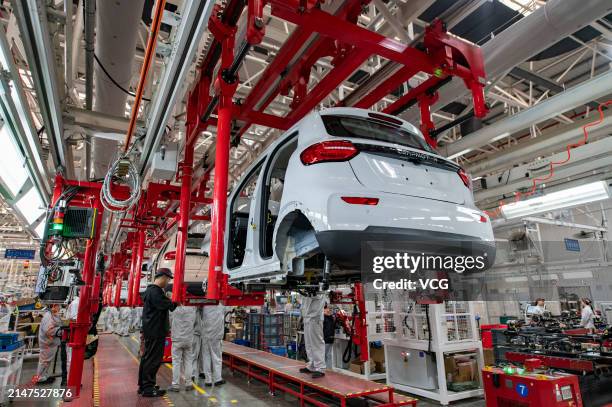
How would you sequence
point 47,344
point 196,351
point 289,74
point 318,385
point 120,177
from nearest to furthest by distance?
point 289,74 < point 120,177 < point 318,385 < point 196,351 < point 47,344

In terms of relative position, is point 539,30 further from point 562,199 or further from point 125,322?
point 125,322

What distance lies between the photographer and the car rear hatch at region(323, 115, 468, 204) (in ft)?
7.84

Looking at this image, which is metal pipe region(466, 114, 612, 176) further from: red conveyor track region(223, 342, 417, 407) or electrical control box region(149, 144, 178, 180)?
electrical control box region(149, 144, 178, 180)

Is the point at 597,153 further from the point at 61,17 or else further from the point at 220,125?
the point at 61,17

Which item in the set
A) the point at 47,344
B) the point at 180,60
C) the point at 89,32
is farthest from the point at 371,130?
the point at 47,344

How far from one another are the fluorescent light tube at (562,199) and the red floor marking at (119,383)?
6937mm

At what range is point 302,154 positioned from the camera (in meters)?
2.56

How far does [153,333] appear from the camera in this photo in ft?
18.1

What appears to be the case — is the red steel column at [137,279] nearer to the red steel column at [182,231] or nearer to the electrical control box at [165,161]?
the electrical control box at [165,161]

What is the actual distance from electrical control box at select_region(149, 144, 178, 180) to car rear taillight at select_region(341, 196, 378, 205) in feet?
11.4

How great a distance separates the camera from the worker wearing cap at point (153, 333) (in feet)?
18.1

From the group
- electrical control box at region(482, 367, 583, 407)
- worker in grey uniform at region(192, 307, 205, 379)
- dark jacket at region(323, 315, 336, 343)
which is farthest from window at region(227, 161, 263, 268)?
dark jacket at region(323, 315, 336, 343)

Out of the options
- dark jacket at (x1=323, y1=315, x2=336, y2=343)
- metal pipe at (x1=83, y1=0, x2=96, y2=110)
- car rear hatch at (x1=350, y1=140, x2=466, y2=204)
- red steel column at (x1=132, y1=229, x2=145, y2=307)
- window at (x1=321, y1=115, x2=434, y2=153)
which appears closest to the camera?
car rear hatch at (x1=350, y1=140, x2=466, y2=204)

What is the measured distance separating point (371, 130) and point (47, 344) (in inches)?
339
